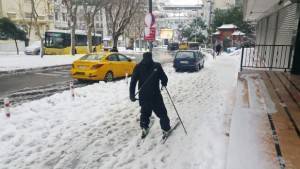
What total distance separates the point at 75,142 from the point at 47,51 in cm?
3012

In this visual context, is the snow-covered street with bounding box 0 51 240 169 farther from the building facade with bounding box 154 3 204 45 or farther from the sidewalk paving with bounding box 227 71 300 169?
the building facade with bounding box 154 3 204 45

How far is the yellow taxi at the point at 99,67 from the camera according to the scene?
12.5 meters

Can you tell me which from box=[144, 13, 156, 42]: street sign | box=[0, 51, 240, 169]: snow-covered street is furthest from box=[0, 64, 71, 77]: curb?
box=[144, 13, 156, 42]: street sign

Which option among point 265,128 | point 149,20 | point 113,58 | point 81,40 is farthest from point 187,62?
point 81,40

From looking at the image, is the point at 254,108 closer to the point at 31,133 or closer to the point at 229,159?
the point at 229,159

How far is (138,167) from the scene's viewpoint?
4.32 m

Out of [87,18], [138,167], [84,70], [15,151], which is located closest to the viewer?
[138,167]

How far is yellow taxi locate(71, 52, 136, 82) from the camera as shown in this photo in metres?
12.5

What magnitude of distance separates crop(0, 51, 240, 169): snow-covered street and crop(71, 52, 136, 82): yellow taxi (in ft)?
11.8

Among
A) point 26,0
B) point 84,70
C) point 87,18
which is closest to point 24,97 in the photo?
point 84,70

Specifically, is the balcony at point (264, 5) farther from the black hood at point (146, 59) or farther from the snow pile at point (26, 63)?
the snow pile at point (26, 63)

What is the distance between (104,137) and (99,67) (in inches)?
288

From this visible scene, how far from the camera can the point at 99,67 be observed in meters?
12.6

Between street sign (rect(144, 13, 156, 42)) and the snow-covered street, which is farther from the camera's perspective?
street sign (rect(144, 13, 156, 42))
